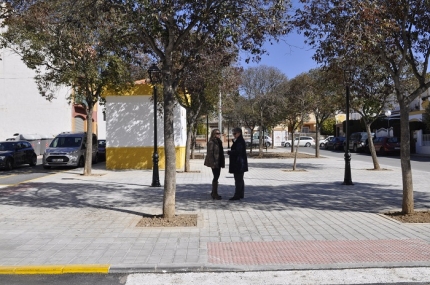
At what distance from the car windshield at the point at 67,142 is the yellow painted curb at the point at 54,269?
17181 millimetres

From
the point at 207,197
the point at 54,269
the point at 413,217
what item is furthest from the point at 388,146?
the point at 54,269

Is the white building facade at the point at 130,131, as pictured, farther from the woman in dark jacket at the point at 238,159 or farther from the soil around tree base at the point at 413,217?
the soil around tree base at the point at 413,217

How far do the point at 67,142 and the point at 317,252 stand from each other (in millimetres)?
18694

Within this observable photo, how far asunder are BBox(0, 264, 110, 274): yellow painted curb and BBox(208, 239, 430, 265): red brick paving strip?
4.97 ft

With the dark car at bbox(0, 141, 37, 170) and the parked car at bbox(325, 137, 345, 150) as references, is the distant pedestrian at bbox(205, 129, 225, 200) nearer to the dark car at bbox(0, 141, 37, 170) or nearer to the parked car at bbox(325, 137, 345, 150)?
the dark car at bbox(0, 141, 37, 170)

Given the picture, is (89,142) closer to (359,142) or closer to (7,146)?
(7,146)

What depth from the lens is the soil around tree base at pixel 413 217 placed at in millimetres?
8008

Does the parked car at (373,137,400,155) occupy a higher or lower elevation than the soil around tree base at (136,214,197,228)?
higher

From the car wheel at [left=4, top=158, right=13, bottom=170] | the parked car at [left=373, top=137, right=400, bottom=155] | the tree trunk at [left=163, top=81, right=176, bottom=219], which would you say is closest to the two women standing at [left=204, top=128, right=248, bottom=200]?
the tree trunk at [left=163, top=81, right=176, bottom=219]

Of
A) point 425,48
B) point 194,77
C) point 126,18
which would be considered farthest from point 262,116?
point 126,18

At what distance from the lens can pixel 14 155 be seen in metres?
21.6

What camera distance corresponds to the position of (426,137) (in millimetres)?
33062

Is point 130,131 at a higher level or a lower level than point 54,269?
higher

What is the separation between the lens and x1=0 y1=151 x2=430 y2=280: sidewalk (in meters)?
5.68
